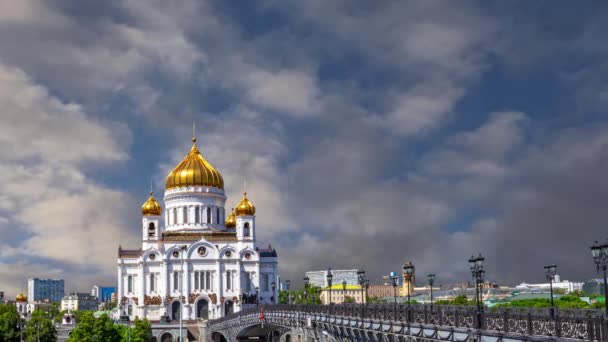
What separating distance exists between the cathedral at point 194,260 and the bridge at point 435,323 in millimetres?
28154

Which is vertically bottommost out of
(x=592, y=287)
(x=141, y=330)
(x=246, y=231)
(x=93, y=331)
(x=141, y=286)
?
(x=141, y=330)

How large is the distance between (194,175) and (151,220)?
757 cm

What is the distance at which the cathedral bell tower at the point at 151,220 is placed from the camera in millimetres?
90125

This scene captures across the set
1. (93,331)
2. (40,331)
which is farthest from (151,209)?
(93,331)

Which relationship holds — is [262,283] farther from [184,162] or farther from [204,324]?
[184,162]

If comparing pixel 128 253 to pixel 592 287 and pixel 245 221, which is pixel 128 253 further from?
pixel 592 287

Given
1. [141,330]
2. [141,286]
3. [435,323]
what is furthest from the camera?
[141,286]

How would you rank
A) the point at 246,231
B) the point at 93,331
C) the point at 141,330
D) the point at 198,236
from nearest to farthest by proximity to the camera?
the point at 93,331 → the point at 141,330 → the point at 198,236 → the point at 246,231

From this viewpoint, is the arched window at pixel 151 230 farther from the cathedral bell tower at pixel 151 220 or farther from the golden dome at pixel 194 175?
the golden dome at pixel 194 175

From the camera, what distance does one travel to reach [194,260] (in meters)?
88.8

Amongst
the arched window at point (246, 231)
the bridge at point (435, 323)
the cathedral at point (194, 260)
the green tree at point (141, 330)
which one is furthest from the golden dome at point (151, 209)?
the bridge at point (435, 323)

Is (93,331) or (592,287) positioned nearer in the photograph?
(93,331)

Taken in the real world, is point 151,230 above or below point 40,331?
above

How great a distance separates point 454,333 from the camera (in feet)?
90.5
